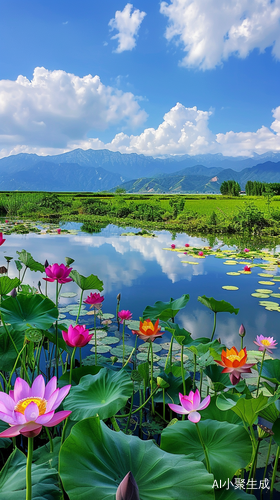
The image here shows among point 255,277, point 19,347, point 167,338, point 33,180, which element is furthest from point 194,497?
point 33,180

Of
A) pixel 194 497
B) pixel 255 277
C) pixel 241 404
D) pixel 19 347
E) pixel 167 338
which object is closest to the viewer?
pixel 194 497

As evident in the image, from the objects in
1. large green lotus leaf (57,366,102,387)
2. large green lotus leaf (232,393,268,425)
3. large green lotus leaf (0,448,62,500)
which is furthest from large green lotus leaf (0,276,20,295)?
large green lotus leaf (232,393,268,425)

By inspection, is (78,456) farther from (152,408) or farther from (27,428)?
(152,408)

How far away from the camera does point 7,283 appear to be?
→ 1523 mm

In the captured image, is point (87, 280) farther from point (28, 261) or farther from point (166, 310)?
point (28, 261)

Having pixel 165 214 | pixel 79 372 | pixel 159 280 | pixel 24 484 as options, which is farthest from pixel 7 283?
pixel 165 214

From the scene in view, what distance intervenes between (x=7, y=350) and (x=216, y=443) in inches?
42.3

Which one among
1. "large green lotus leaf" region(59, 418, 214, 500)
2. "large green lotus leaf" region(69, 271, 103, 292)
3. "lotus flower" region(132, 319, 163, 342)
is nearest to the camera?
"large green lotus leaf" region(59, 418, 214, 500)

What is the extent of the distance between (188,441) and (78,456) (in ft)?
1.43

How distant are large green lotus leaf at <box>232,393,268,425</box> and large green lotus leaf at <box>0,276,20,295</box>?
1.19m

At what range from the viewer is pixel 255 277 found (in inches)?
190

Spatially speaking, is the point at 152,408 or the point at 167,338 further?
the point at 167,338

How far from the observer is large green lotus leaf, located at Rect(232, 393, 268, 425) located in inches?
29.3

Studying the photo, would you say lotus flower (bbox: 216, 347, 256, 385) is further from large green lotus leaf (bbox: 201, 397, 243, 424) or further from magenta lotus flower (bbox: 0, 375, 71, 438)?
magenta lotus flower (bbox: 0, 375, 71, 438)
